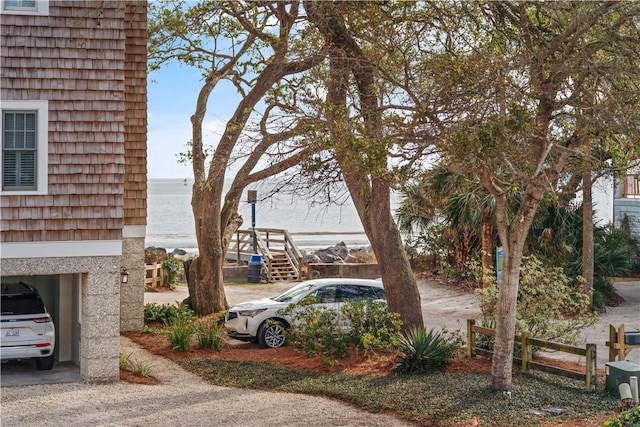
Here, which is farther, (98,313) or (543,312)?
(543,312)

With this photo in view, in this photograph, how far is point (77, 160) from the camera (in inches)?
563

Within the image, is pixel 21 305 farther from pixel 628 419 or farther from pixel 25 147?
pixel 628 419

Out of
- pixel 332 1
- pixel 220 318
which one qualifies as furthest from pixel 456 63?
pixel 220 318

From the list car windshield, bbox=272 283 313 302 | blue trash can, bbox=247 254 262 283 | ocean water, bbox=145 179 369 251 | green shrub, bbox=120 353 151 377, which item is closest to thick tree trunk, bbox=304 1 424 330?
car windshield, bbox=272 283 313 302

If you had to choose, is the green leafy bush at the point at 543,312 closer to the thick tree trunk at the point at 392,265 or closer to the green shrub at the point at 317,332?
the thick tree trunk at the point at 392,265

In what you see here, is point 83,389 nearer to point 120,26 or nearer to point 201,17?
point 120,26

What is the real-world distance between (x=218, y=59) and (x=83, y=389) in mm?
11742

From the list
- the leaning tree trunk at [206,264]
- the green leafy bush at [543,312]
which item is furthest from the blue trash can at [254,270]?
the green leafy bush at [543,312]

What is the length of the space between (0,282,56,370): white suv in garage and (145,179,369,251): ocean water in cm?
4078

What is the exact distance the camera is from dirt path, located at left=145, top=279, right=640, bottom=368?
21297 millimetres

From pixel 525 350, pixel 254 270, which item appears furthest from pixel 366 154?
pixel 254 270

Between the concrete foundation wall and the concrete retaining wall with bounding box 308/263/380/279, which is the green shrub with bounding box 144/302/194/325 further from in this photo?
the concrete retaining wall with bounding box 308/263/380/279

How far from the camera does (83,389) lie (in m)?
14.0

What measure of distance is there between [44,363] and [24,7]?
617 cm
